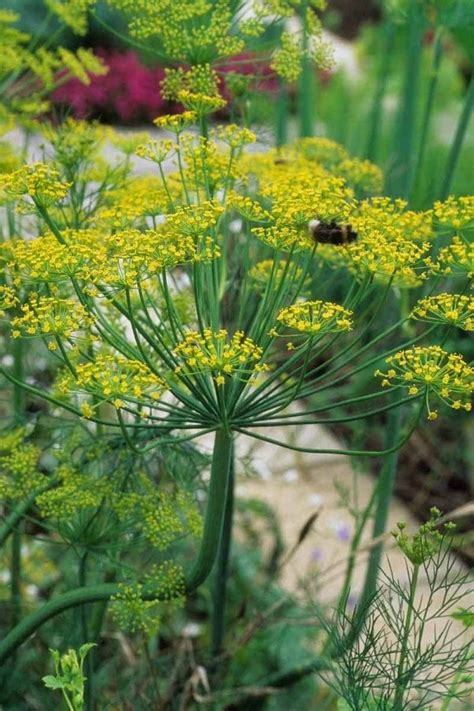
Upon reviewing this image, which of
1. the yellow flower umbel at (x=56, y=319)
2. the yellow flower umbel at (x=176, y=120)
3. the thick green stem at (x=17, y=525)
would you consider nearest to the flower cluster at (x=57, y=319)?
the yellow flower umbel at (x=56, y=319)

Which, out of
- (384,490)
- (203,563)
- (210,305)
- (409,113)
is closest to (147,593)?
(203,563)

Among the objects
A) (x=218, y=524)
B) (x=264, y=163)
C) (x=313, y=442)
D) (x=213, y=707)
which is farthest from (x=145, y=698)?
(x=313, y=442)

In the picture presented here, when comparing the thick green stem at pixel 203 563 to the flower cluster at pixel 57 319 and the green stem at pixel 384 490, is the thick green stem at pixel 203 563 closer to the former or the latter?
the flower cluster at pixel 57 319

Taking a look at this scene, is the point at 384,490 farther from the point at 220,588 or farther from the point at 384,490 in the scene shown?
the point at 220,588

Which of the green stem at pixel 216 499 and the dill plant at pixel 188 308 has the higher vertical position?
the dill plant at pixel 188 308

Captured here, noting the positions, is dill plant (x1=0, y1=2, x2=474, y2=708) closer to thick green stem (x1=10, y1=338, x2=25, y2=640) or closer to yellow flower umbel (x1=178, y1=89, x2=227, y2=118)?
yellow flower umbel (x1=178, y1=89, x2=227, y2=118)

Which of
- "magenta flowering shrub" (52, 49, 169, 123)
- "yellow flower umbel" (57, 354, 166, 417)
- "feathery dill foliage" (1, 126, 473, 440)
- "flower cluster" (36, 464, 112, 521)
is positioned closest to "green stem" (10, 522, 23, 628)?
"flower cluster" (36, 464, 112, 521)
